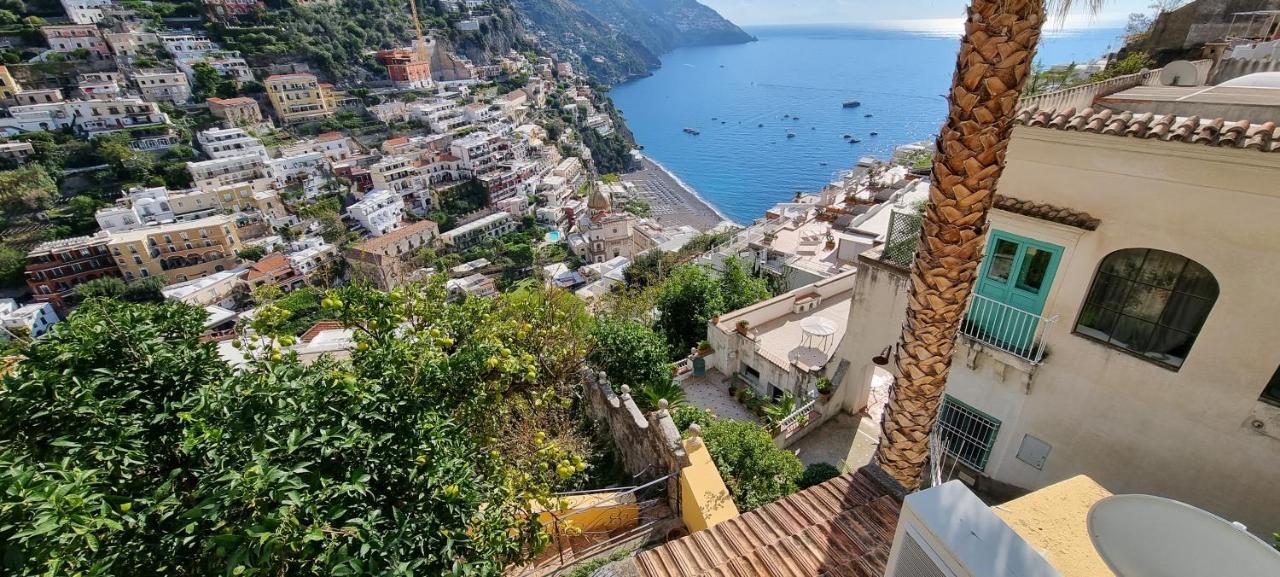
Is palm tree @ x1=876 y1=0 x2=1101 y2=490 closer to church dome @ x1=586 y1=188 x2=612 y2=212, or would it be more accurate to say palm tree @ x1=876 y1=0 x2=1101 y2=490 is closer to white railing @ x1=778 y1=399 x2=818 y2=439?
white railing @ x1=778 y1=399 x2=818 y2=439

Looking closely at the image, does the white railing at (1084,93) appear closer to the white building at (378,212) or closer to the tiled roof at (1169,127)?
the tiled roof at (1169,127)

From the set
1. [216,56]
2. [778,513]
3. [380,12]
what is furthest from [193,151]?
[778,513]

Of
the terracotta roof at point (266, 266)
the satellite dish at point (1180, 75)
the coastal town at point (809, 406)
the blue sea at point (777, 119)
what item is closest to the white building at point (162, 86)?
the terracotta roof at point (266, 266)

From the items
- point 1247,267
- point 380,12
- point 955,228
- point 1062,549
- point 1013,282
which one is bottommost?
point 1062,549

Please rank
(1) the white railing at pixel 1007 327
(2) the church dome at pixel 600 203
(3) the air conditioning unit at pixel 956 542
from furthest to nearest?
(2) the church dome at pixel 600 203, (1) the white railing at pixel 1007 327, (3) the air conditioning unit at pixel 956 542

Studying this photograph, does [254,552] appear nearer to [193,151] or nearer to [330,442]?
[330,442]

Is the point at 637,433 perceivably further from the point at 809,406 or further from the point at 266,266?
the point at 266,266
